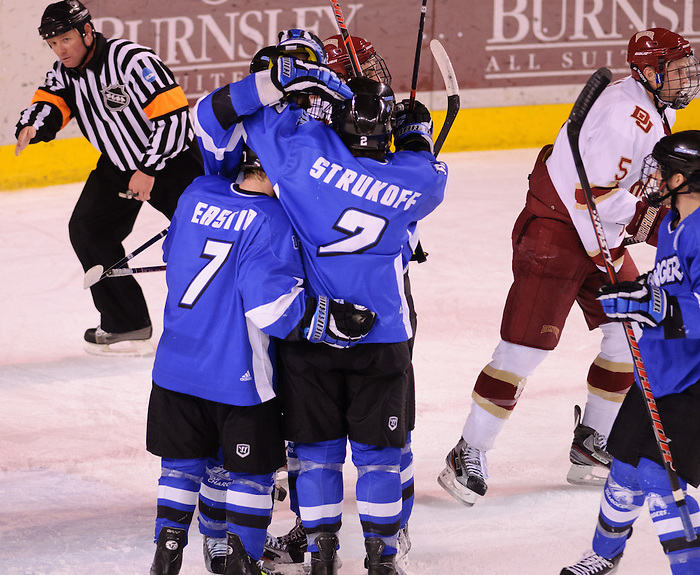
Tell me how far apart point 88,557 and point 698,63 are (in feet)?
6.82

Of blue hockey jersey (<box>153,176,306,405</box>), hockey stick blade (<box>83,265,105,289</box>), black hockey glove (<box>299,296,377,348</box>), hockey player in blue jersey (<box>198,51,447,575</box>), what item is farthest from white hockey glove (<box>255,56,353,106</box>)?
hockey stick blade (<box>83,265,105,289</box>)

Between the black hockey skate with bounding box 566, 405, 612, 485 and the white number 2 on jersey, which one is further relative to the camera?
the black hockey skate with bounding box 566, 405, 612, 485

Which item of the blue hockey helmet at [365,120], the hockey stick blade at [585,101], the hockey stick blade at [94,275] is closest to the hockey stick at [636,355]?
the hockey stick blade at [585,101]

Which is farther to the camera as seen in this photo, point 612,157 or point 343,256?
point 612,157

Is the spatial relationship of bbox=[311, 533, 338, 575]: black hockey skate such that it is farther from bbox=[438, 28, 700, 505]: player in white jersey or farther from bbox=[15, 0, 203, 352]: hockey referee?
bbox=[15, 0, 203, 352]: hockey referee

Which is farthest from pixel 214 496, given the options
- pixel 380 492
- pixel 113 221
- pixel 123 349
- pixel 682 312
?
pixel 113 221

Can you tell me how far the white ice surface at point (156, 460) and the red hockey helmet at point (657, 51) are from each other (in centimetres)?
116

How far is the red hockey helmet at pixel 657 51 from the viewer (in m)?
2.99

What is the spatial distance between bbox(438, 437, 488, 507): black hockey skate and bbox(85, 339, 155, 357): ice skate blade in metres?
1.53

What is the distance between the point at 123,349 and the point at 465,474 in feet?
5.49

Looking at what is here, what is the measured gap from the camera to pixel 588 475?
124 inches

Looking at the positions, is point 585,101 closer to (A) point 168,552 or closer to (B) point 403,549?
(B) point 403,549

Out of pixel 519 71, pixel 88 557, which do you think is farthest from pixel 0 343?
pixel 519 71

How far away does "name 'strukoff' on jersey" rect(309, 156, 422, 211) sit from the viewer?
2.26 meters
